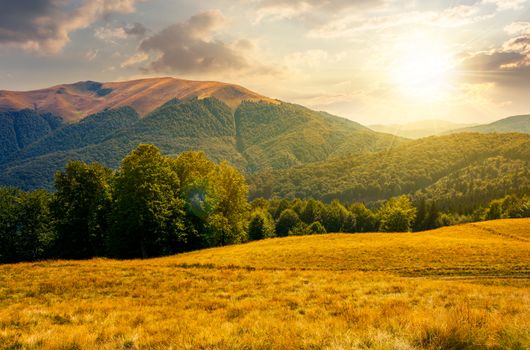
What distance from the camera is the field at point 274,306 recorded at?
8.76 meters

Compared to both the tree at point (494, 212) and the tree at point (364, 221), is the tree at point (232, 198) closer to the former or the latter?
the tree at point (364, 221)

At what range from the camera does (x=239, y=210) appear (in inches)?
2803

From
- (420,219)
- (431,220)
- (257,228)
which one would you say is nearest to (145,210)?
(257,228)

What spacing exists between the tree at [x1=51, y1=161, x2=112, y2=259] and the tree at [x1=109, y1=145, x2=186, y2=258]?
263 inches

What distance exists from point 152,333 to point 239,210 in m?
60.7

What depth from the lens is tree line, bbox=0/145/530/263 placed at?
51.4 metres

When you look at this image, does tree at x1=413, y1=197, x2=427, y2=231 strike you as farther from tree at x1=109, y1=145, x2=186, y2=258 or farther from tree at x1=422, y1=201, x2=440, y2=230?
tree at x1=109, y1=145, x2=186, y2=258

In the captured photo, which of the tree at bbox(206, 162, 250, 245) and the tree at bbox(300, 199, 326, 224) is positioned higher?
the tree at bbox(206, 162, 250, 245)

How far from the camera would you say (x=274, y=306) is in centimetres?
1541

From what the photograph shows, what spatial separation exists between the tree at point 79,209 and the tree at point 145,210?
6.68 meters

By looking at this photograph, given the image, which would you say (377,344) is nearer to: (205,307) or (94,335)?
(94,335)

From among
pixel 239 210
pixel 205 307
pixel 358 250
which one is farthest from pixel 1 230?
pixel 205 307

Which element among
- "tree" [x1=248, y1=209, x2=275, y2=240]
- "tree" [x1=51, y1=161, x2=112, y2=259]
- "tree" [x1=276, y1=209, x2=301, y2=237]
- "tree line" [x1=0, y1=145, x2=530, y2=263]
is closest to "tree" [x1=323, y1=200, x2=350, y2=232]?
"tree" [x1=276, y1=209, x2=301, y2=237]

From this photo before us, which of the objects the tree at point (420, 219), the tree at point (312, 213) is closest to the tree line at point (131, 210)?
the tree at point (420, 219)
